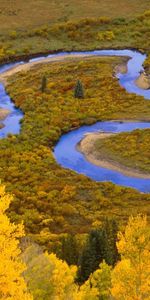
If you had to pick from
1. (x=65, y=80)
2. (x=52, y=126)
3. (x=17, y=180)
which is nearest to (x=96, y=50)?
(x=65, y=80)

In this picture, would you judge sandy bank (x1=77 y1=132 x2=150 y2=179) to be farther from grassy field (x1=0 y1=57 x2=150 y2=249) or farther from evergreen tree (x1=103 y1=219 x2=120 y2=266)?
evergreen tree (x1=103 y1=219 x2=120 y2=266)

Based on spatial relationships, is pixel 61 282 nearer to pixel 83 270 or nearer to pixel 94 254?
pixel 94 254

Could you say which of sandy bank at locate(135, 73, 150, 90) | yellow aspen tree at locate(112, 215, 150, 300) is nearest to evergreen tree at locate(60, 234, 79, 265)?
yellow aspen tree at locate(112, 215, 150, 300)

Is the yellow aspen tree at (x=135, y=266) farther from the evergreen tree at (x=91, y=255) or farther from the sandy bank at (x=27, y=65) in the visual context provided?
the sandy bank at (x=27, y=65)

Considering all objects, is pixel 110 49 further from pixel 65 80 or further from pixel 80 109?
pixel 80 109

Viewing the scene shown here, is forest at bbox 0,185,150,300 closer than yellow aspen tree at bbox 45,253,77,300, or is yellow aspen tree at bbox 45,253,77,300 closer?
forest at bbox 0,185,150,300

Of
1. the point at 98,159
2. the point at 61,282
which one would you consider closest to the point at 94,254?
the point at 61,282
